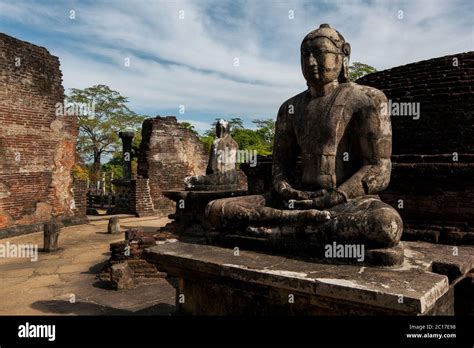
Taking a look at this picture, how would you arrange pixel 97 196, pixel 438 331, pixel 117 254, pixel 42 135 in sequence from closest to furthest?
pixel 438 331 → pixel 117 254 → pixel 42 135 → pixel 97 196

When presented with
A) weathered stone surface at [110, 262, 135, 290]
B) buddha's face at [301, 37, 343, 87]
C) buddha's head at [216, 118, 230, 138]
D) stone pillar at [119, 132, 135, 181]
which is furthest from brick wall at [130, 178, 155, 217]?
buddha's face at [301, 37, 343, 87]

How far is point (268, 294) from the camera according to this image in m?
2.18

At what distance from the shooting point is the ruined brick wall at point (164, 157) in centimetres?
1468

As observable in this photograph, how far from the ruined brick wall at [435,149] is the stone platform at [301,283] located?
5.39 ft

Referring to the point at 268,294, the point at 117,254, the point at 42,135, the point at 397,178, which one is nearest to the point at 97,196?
the point at 42,135

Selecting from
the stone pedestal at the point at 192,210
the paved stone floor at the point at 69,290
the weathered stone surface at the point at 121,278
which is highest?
the stone pedestal at the point at 192,210

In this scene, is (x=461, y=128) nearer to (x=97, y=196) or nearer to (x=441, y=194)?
(x=441, y=194)

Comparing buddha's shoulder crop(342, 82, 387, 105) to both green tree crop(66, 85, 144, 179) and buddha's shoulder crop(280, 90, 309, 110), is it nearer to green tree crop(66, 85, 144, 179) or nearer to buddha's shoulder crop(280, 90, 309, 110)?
buddha's shoulder crop(280, 90, 309, 110)

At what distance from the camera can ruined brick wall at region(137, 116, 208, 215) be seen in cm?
1468

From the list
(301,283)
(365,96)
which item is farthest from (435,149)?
(301,283)

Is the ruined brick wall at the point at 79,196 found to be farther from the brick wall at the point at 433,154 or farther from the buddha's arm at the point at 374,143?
the buddha's arm at the point at 374,143

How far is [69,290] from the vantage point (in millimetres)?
4555

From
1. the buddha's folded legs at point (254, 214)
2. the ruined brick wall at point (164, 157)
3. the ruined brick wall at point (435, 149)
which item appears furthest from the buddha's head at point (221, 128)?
the ruined brick wall at point (164, 157)

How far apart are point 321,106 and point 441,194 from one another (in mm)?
2502
